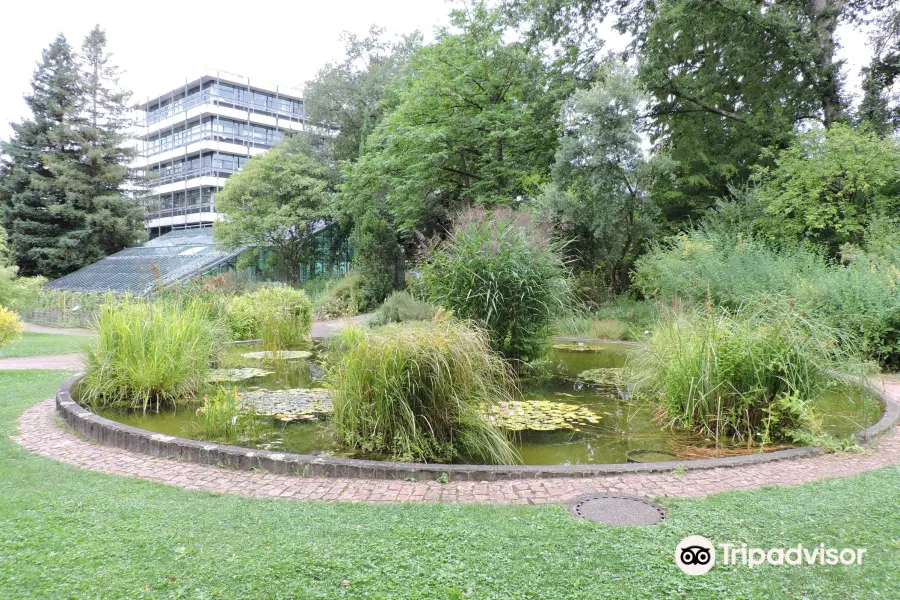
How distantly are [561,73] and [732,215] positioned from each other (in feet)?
22.6

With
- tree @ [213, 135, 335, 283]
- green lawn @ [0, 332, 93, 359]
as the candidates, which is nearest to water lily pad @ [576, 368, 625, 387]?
green lawn @ [0, 332, 93, 359]

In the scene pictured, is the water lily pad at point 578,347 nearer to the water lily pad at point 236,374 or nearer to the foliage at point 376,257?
the water lily pad at point 236,374

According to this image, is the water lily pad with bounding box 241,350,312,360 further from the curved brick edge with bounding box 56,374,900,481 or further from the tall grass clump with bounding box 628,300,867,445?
the tall grass clump with bounding box 628,300,867,445

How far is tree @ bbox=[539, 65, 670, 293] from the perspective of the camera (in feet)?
47.0

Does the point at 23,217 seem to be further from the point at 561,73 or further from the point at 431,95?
the point at 561,73

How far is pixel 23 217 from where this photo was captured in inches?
1038

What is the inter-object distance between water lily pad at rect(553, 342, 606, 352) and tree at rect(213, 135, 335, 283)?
49.4 feet

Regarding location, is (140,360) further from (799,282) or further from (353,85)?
(353,85)

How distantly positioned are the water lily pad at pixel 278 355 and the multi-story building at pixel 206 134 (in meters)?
34.2

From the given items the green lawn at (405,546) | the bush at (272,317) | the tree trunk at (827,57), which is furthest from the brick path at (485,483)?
the tree trunk at (827,57)

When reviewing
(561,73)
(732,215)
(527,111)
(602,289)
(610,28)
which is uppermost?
(610,28)

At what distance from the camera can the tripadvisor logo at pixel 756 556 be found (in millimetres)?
2328

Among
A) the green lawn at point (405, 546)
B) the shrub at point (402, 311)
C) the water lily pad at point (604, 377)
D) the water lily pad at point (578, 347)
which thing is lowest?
the green lawn at point (405, 546)

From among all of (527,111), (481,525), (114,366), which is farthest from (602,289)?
(481,525)
